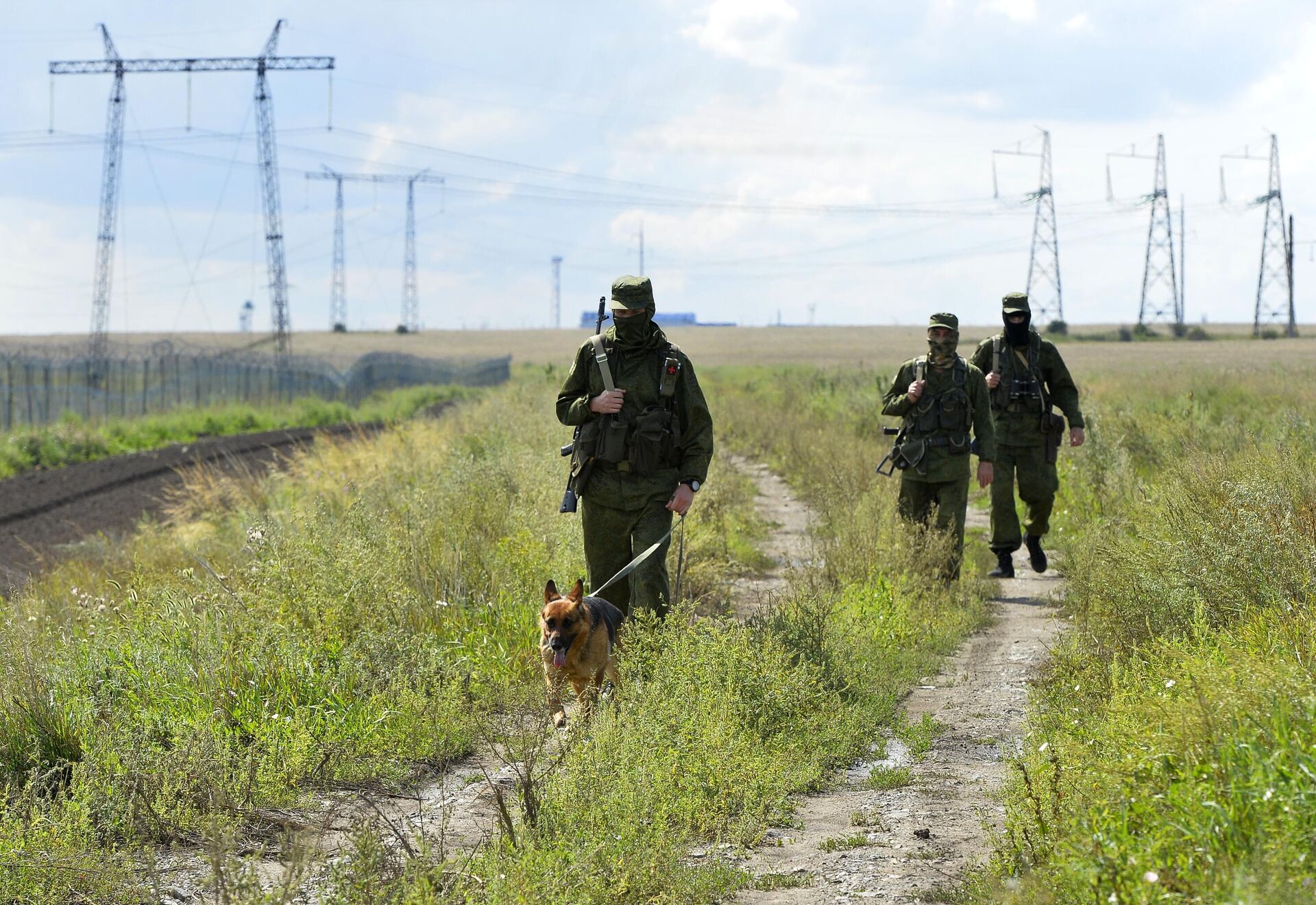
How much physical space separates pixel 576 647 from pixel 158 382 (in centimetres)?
3663

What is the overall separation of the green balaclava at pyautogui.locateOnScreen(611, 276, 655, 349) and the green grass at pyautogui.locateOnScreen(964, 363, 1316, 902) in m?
2.65

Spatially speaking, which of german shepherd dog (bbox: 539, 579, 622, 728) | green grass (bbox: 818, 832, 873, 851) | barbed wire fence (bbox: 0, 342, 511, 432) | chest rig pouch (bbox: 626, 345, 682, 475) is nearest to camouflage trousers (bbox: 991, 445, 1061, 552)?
chest rig pouch (bbox: 626, 345, 682, 475)

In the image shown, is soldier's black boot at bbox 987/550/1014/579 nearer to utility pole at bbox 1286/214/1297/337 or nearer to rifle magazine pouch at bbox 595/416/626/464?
rifle magazine pouch at bbox 595/416/626/464

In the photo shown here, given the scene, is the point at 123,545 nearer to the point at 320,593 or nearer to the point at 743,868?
the point at 320,593

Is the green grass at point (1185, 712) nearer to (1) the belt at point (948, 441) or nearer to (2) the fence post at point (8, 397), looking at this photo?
(1) the belt at point (948, 441)

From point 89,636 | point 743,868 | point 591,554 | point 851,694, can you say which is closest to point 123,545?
point 89,636

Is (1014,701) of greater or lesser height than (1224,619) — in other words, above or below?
below

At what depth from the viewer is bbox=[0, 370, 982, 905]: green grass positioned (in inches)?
163

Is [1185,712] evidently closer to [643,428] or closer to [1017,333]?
[643,428]

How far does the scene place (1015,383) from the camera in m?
10.4

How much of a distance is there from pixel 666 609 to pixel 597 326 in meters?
1.61

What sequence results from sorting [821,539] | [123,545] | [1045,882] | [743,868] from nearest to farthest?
[1045,882] → [743,868] → [821,539] → [123,545]

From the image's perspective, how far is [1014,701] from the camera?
21.2 ft

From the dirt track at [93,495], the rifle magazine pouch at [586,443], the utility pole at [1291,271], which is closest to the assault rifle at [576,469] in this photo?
the rifle magazine pouch at [586,443]
